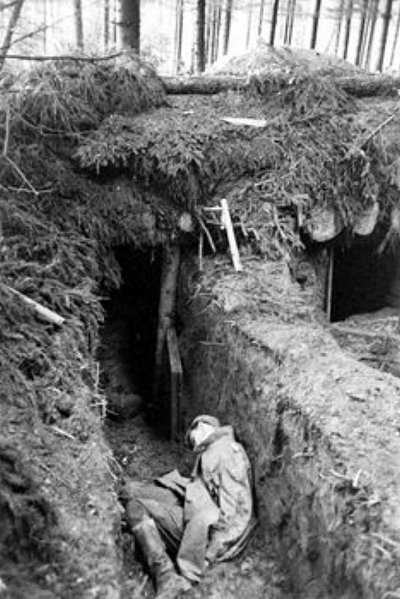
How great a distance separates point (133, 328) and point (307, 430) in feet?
13.7

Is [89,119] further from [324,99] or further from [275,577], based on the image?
[275,577]

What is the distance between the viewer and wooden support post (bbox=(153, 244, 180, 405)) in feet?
24.2

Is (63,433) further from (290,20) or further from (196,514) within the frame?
(290,20)

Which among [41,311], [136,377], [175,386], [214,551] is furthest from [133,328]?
[214,551]

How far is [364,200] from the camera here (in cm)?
764

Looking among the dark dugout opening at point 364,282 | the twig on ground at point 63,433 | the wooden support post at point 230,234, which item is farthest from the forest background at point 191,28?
the dark dugout opening at point 364,282

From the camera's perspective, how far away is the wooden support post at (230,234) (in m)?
6.79

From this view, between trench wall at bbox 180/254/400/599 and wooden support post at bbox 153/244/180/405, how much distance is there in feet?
2.34

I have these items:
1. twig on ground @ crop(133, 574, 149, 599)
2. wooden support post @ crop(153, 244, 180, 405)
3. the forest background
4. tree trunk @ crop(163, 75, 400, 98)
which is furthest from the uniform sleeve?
tree trunk @ crop(163, 75, 400, 98)

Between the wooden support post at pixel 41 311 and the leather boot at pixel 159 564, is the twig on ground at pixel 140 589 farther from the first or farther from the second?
the wooden support post at pixel 41 311

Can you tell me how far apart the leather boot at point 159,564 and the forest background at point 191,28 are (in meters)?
3.54

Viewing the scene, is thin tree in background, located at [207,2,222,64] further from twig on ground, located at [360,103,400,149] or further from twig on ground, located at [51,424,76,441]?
twig on ground, located at [51,424,76,441]

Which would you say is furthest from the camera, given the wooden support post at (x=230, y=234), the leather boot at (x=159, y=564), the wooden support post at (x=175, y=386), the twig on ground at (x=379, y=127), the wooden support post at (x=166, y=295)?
the twig on ground at (x=379, y=127)

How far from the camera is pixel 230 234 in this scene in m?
6.96
